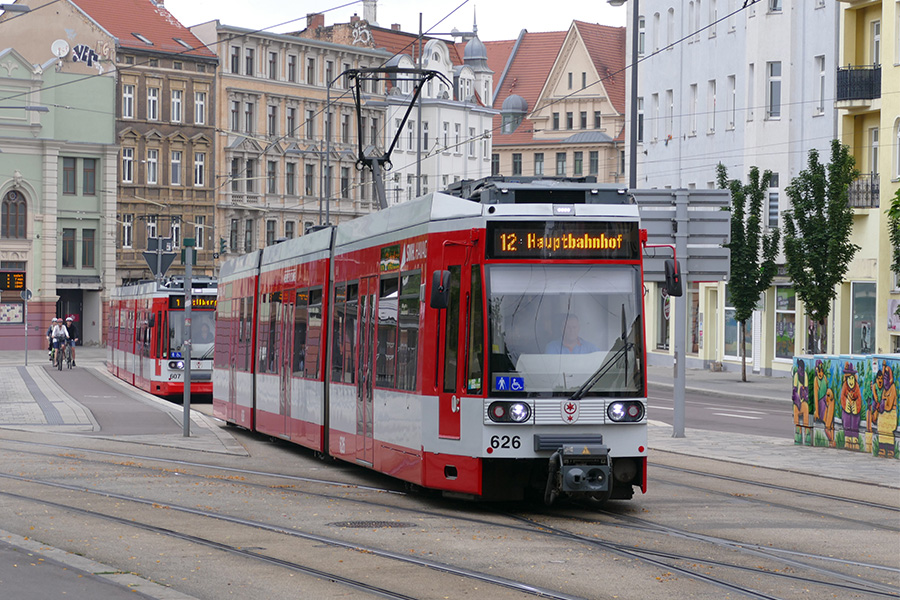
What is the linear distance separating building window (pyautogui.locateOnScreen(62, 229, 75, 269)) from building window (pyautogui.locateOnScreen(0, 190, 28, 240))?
2.70 m

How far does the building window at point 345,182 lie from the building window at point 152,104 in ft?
47.6

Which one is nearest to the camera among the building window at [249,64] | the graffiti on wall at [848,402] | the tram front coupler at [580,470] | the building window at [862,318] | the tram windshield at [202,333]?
the tram front coupler at [580,470]

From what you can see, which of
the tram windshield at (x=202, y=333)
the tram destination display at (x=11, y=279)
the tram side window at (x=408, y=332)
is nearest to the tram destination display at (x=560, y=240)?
the tram side window at (x=408, y=332)

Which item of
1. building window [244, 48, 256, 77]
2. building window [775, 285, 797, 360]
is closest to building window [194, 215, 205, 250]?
building window [244, 48, 256, 77]

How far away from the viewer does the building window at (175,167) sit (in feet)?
267

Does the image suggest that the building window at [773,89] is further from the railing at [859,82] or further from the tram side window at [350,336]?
the tram side window at [350,336]

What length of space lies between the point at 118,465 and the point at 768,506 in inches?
317

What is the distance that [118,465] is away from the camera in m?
18.2

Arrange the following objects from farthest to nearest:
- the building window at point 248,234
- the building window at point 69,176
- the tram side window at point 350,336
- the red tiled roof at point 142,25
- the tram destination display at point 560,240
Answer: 1. the building window at point 248,234
2. the red tiled roof at point 142,25
3. the building window at point 69,176
4. the tram side window at point 350,336
5. the tram destination display at point 560,240

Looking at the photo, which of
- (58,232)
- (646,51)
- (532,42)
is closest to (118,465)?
(646,51)

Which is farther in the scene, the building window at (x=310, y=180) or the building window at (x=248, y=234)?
the building window at (x=310, y=180)

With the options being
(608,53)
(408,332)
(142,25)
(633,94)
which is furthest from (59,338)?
(608,53)

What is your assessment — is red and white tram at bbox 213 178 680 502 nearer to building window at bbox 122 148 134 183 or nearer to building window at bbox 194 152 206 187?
building window at bbox 122 148 134 183

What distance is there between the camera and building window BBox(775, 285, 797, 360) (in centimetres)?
4944
